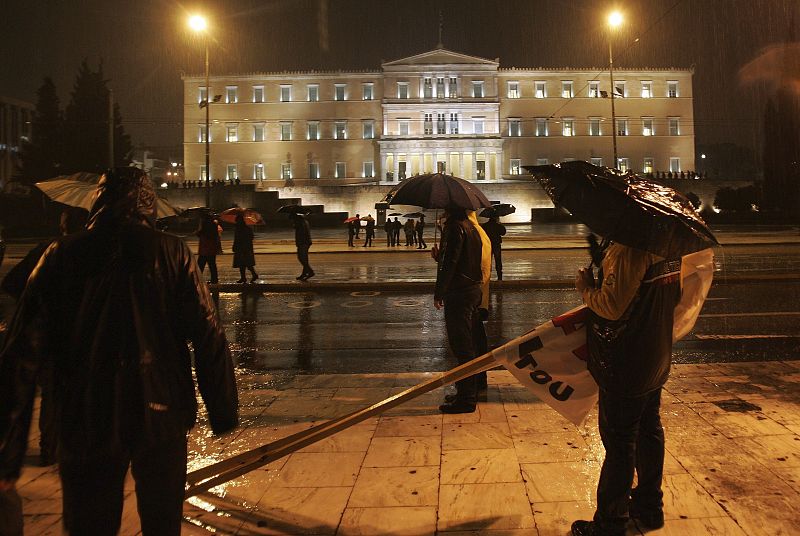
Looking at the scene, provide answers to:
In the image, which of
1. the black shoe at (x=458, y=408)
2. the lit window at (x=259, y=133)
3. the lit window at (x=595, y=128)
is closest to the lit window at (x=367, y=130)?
the lit window at (x=259, y=133)

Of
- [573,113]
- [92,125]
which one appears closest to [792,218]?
[573,113]

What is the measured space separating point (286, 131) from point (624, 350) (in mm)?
74576

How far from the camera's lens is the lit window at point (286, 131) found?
73.9 m

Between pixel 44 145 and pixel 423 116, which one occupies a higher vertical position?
pixel 423 116

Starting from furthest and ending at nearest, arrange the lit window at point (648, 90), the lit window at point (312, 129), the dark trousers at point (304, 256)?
the lit window at point (648, 90)
the lit window at point (312, 129)
the dark trousers at point (304, 256)

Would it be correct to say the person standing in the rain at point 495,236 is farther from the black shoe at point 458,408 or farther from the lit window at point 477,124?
the lit window at point 477,124

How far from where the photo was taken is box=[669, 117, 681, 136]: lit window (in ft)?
245

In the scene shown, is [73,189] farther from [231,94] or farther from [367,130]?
[231,94]

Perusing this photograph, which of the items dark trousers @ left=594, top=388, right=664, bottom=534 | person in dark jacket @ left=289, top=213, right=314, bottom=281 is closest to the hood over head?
dark trousers @ left=594, top=388, right=664, bottom=534

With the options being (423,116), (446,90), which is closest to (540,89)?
(446,90)

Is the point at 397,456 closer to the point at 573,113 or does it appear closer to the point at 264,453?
the point at 264,453

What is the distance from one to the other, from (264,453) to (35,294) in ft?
6.41

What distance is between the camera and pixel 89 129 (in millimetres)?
57688

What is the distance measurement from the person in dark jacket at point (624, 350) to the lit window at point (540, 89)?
2952 inches
